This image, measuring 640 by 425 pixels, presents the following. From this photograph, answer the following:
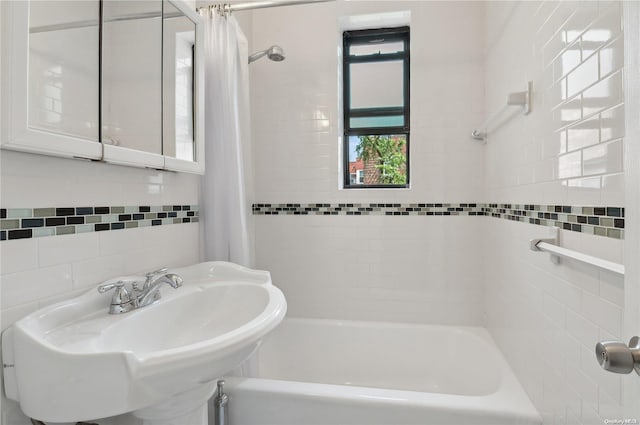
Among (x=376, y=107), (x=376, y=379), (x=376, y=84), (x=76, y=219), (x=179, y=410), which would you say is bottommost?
(x=376, y=379)

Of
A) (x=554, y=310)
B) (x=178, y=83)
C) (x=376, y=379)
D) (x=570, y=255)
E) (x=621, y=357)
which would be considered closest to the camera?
(x=621, y=357)

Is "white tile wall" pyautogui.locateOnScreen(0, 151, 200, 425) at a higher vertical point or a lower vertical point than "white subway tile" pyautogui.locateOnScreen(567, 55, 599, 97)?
lower

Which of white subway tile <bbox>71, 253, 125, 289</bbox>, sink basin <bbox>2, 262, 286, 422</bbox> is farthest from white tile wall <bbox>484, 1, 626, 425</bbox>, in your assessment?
white subway tile <bbox>71, 253, 125, 289</bbox>

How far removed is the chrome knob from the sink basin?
0.69 metres

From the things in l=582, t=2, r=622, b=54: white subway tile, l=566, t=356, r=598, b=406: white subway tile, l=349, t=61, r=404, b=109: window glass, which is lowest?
l=566, t=356, r=598, b=406: white subway tile

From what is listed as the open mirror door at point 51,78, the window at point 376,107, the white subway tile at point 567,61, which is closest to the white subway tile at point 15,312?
the open mirror door at point 51,78

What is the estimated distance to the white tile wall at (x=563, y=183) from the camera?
83 cm

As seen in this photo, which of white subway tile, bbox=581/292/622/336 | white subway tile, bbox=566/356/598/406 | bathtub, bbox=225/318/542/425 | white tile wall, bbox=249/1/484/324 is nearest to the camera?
white subway tile, bbox=581/292/622/336

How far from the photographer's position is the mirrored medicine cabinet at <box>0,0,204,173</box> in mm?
789

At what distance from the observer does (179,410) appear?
3.14 feet

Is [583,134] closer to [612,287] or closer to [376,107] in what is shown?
[612,287]

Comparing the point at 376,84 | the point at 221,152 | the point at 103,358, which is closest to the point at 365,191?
the point at 376,84

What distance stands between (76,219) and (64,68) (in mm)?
424

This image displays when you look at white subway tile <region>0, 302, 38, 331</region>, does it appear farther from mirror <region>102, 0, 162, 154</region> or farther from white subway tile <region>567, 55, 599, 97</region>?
white subway tile <region>567, 55, 599, 97</region>
